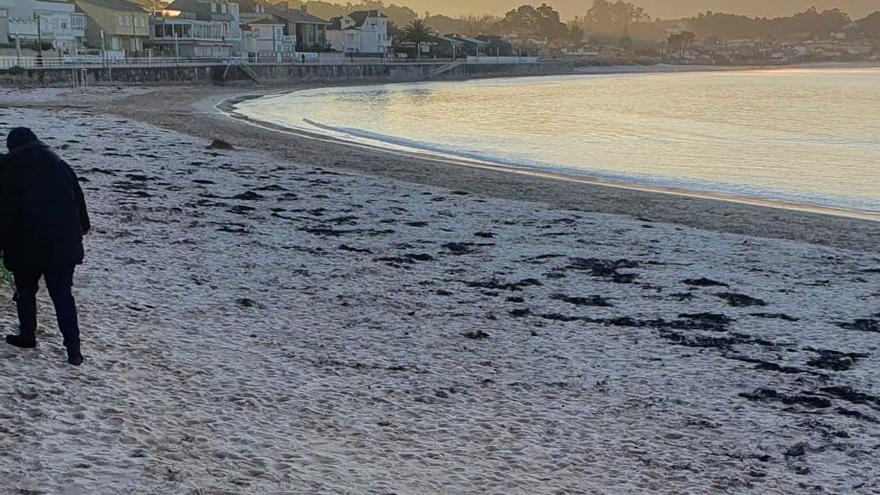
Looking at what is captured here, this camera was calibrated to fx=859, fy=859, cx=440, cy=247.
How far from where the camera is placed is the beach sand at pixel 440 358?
4.79 m

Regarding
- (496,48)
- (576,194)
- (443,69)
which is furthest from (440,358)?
(496,48)

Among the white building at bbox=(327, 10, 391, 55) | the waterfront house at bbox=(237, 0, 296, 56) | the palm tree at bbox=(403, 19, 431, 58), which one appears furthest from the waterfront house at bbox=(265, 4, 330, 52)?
the palm tree at bbox=(403, 19, 431, 58)

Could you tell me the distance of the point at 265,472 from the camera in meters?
4.52

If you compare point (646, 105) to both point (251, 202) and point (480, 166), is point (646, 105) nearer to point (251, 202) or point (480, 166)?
point (480, 166)

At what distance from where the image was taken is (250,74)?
7744 centimetres

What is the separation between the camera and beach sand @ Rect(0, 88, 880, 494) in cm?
479

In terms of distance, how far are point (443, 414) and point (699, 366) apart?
7.98 feet

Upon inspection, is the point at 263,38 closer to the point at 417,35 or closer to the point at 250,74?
the point at 250,74

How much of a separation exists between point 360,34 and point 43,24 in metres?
54.9

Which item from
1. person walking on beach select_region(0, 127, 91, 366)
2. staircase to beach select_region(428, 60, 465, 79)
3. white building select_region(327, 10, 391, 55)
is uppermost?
white building select_region(327, 10, 391, 55)

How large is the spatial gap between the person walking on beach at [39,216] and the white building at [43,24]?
6049 centimetres

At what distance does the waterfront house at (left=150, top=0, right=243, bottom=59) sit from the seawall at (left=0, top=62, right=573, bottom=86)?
675cm

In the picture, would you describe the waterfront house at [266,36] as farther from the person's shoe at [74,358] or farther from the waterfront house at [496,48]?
the person's shoe at [74,358]

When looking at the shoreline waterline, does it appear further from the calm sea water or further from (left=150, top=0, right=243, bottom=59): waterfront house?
(left=150, top=0, right=243, bottom=59): waterfront house
